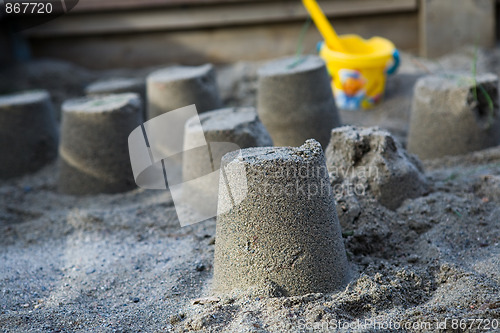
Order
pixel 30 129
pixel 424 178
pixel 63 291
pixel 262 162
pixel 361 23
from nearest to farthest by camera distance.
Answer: pixel 262 162 → pixel 63 291 → pixel 424 178 → pixel 30 129 → pixel 361 23

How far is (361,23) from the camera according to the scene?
4.75m

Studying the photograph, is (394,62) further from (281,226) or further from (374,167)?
(281,226)

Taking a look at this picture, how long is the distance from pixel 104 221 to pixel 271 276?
1.19 m

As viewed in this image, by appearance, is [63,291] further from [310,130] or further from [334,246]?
[310,130]

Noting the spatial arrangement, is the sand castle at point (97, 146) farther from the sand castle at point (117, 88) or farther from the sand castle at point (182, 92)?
the sand castle at point (117, 88)

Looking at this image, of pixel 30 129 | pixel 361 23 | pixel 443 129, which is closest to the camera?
pixel 443 129

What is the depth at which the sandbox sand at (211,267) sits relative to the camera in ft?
5.56

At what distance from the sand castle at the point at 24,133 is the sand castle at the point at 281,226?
217 centimetres

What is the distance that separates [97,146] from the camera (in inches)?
123

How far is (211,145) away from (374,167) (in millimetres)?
776

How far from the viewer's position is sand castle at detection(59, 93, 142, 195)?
122 inches

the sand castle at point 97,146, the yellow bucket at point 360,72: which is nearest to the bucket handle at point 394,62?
the yellow bucket at point 360,72

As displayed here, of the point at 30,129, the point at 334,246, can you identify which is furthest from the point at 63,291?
the point at 30,129

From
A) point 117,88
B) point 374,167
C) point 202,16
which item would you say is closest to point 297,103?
point 374,167
